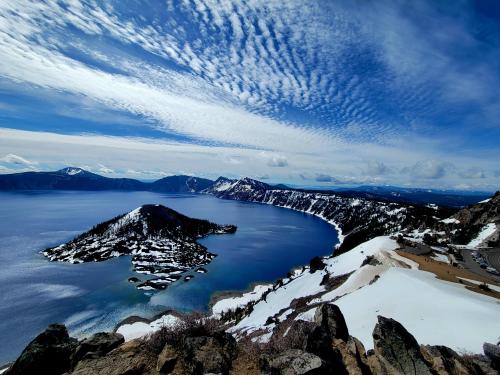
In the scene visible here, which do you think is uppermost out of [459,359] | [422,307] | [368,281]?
[459,359]

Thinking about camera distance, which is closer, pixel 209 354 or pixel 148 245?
pixel 209 354

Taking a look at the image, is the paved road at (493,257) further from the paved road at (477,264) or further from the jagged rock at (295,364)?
the jagged rock at (295,364)

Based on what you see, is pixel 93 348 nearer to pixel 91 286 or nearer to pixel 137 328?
pixel 137 328

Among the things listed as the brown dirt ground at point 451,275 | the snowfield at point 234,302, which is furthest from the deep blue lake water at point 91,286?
the brown dirt ground at point 451,275

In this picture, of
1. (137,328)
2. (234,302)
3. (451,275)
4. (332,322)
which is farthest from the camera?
(234,302)

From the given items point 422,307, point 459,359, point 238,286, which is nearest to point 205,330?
point 459,359

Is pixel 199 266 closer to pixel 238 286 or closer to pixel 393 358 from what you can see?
pixel 238 286

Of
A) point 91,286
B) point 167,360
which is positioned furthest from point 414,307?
point 91,286

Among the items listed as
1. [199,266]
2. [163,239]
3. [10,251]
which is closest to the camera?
[199,266]
